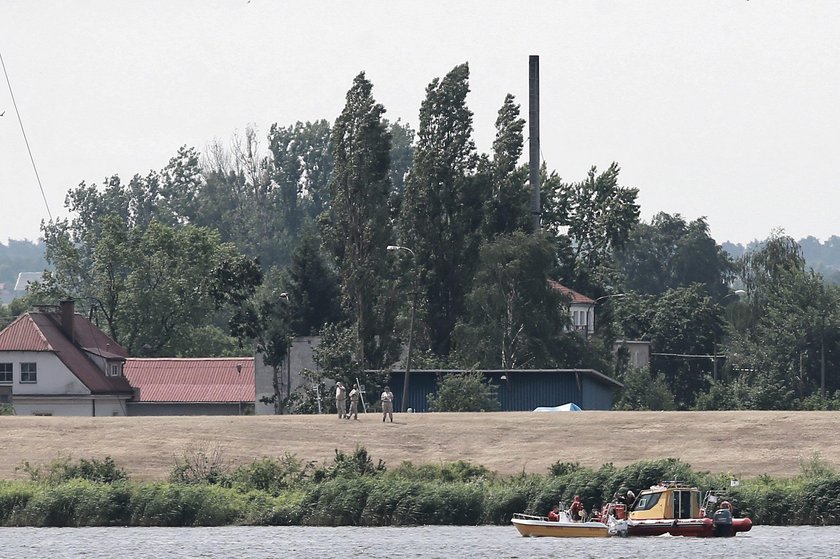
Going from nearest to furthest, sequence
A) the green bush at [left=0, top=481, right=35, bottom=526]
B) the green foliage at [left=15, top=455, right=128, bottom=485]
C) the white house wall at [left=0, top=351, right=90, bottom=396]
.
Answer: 1. the green bush at [left=0, top=481, right=35, bottom=526]
2. the green foliage at [left=15, top=455, right=128, bottom=485]
3. the white house wall at [left=0, top=351, right=90, bottom=396]

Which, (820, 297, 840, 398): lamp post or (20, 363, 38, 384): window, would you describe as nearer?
(20, 363, 38, 384): window

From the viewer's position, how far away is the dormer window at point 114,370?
115875mm

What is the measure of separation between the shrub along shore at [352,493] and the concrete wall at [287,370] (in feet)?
141

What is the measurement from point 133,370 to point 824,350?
43.6 metres

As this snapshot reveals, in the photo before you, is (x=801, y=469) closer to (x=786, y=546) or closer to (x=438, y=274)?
(x=786, y=546)

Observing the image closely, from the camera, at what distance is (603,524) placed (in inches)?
2243

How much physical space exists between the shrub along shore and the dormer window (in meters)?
45.7

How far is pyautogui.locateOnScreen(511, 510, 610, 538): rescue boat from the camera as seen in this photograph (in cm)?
5669

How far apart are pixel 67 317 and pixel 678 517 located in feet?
218

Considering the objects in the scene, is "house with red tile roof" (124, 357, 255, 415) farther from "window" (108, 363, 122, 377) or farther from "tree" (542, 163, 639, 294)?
"tree" (542, 163, 639, 294)

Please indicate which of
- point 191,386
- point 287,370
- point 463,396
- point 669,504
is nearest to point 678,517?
point 669,504

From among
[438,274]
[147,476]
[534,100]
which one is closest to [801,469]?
[147,476]

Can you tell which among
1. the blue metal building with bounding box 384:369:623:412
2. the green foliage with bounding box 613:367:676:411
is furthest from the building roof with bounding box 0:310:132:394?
the green foliage with bounding box 613:367:676:411

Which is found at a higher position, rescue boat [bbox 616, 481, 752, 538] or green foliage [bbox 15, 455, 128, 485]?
green foliage [bbox 15, 455, 128, 485]
